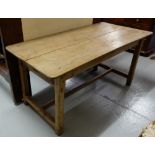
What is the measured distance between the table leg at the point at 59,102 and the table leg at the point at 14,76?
27.6 inches

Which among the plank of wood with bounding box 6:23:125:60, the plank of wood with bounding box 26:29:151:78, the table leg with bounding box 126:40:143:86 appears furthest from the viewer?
the table leg with bounding box 126:40:143:86

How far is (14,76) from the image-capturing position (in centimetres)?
196

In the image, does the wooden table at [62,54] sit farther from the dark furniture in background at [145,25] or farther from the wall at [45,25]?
the dark furniture in background at [145,25]

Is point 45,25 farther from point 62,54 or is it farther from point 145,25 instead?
point 145,25

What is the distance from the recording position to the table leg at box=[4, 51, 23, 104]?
183 centimetres

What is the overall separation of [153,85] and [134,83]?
0.95 feet

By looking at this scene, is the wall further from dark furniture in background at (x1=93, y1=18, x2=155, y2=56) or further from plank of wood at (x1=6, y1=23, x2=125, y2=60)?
dark furniture in background at (x1=93, y1=18, x2=155, y2=56)

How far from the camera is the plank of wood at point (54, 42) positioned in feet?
5.18

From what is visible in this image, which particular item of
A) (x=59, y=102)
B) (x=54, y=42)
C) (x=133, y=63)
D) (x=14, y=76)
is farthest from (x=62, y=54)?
(x=133, y=63)

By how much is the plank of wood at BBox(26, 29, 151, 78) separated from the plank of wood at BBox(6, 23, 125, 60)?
3.3 inches

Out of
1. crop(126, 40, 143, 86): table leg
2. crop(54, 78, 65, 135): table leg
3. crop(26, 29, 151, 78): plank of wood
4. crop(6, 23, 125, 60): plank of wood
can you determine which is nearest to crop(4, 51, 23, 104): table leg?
crop(6, 23, 125, 60): plank of wood

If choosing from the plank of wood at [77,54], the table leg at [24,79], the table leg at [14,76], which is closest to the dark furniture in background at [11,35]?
the table leg at [14,76]
